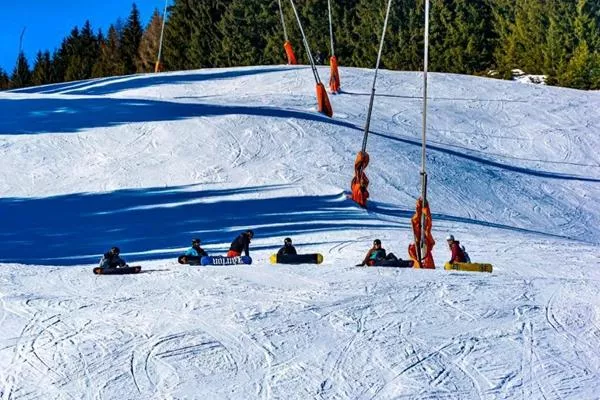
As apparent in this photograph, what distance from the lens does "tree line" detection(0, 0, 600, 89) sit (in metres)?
49.2

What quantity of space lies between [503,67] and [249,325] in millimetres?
39979

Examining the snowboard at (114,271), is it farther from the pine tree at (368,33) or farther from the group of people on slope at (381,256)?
the pine tree at (368,33)

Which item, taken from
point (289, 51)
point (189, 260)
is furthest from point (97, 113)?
point (189, 260)

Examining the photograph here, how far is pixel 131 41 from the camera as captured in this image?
2980 inches

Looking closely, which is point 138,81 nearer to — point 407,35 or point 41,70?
point 407,35

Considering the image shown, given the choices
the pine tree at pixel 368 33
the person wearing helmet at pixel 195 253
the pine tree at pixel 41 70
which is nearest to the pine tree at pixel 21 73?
the pine tree at pixel 41 70

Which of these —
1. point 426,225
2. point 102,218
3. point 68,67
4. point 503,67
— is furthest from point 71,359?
point 68,67

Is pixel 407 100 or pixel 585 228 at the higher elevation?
pixel 407 100

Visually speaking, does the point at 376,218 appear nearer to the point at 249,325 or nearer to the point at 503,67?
the point at 249,325

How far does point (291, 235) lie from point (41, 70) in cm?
6339

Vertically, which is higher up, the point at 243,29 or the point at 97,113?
the point at 243,29

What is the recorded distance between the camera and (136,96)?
36125 mm

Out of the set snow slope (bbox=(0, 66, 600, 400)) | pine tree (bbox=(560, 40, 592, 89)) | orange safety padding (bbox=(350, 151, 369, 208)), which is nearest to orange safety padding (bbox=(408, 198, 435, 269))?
snow slope (bbox=(0, 66, 600, 400))

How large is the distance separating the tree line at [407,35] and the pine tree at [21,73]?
1219cm
